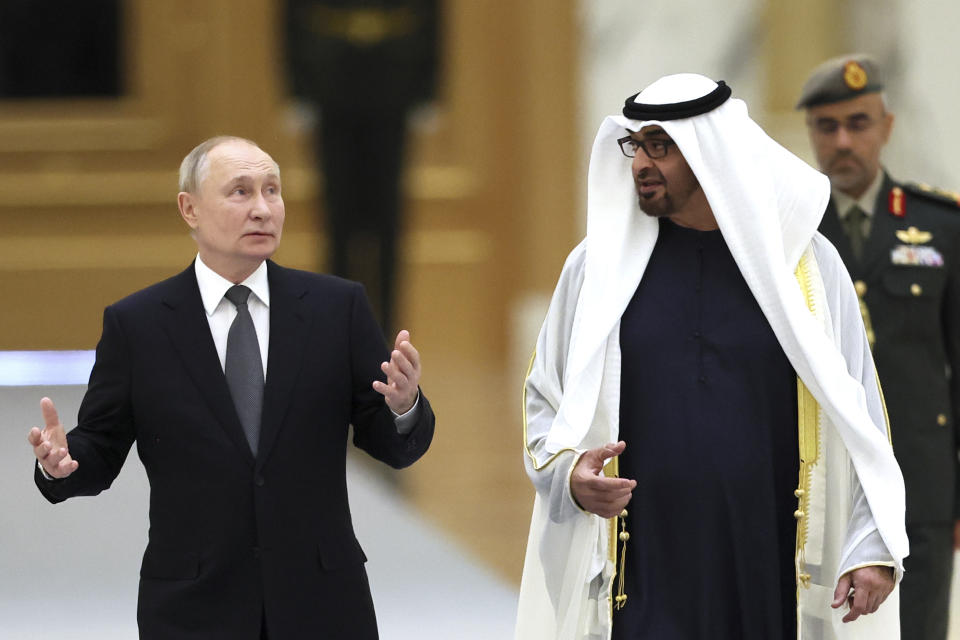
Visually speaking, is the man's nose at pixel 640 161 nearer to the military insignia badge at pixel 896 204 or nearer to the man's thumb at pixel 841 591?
the man's thumb at pixel 841 591

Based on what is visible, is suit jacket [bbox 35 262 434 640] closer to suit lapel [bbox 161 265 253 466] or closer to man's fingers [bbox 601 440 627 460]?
suit lapel [bbox 161 265 253 466]

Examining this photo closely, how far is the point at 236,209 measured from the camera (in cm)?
269

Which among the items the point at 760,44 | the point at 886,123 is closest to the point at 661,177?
the point at 886,123

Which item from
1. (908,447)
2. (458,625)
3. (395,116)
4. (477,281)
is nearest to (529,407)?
(908,447)

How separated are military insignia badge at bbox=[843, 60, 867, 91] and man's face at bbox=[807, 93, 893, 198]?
3 cm

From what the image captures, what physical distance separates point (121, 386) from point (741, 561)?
1.06 metres

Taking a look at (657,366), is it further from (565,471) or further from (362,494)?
(362,494)

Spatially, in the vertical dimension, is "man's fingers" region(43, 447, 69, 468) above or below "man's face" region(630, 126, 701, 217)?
below

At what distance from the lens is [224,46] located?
9.26 metres

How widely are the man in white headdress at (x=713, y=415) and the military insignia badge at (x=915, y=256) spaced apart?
1.01 m

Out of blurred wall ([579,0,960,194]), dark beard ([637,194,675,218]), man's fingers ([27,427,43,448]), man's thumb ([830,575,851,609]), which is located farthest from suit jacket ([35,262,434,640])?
blurred wall ([579,0,960,194])

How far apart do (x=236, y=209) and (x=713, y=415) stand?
0.87m

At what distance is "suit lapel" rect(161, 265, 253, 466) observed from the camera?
267 centimetres

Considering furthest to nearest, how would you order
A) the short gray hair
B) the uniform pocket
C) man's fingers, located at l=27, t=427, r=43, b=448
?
1. the uniform pocket
2. the short gray hair
3. man's fingers, located at l=27, t=427, r=43, b=448
